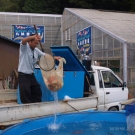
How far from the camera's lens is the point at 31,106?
→ 5.29 meters

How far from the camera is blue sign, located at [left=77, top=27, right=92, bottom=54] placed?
50.3 feet

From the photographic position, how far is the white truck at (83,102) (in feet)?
16.8

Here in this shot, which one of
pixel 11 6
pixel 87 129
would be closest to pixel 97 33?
pixel 87 129

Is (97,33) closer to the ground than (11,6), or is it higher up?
closer to the ground

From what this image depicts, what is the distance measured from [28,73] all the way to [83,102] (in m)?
1.55

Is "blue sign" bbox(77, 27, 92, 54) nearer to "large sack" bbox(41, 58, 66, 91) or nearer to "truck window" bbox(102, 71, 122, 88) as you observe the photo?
"truck window" bbox(102, 71, 122, 88)

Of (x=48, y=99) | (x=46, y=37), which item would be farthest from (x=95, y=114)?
(x=46, y=37)

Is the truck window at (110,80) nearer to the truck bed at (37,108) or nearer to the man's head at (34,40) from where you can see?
the truck bed at (37,108)

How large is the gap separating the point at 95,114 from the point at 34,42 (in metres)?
1.93

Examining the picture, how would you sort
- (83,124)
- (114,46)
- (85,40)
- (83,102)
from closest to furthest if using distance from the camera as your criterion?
(83,124), (83,102), (114,46), (85,40)

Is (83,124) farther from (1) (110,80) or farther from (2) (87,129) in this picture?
(1) (110,80)

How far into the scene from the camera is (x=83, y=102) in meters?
6.06

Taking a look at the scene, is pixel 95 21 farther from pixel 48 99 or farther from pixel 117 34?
pixel 48 99

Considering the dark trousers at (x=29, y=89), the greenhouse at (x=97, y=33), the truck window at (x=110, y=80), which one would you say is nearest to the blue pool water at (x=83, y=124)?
the dark trousers at (x=29, y=89)
